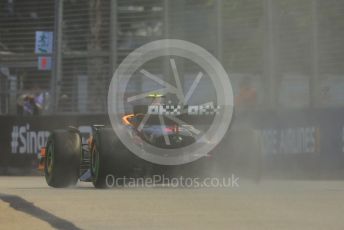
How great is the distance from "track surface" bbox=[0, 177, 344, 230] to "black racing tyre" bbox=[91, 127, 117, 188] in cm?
20

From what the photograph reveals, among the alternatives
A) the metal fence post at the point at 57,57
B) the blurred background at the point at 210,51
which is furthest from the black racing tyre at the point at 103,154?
the metal fence post at the point at 57,57

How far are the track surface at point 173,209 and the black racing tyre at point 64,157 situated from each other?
0.37 m

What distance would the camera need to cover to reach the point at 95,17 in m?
18.4

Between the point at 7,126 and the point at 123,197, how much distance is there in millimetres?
10013

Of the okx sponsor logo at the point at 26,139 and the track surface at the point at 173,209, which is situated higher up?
the okx sponsor logo at the point at 26,139

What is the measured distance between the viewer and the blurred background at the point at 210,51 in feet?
47.3

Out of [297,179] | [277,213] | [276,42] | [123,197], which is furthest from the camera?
[276,42]

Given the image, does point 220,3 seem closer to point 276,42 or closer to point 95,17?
point 276,42

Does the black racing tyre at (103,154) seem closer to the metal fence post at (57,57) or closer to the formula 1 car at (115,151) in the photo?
the formula 1 car at (115,151)

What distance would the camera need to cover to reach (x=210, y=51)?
1677cm

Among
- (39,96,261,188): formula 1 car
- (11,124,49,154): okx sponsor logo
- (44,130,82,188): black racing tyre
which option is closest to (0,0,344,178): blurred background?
(11,124,49,154): okx sponsor logo

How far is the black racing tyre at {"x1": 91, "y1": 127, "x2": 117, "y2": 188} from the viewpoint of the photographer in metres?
9.55

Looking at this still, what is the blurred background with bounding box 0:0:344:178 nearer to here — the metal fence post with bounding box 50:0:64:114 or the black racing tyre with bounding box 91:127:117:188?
the metal fence post with bounding box 50:0:64:114

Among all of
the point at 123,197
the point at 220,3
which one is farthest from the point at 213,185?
the point at 220,3
